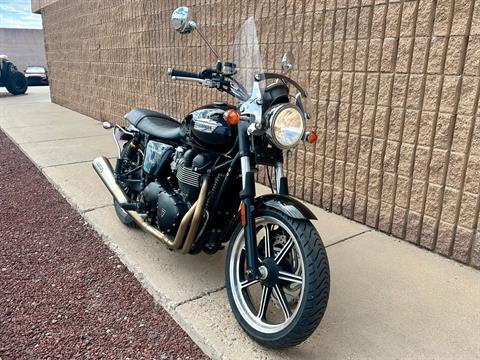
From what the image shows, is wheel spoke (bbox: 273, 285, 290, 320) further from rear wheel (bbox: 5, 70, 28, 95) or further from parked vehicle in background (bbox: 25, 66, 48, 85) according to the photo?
parked vehicle in background (bbox: 25, 66, 48, 85)

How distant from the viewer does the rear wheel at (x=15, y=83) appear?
51.5 feet

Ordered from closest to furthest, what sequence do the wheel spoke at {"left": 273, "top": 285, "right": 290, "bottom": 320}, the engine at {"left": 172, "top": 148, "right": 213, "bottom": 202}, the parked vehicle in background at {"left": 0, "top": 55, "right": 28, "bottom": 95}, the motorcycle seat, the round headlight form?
the round headlight → the wheel spoke at {"left": 273, "top": 285, "right": 290, "bottom": 320} → the engine at {"left": 172, "top": 148, "right": 213, "bottom": 202} → the motorcycle seat → the parked vehicle in background at {"left": 0, "top": 55, "right": 28, "bottom": 95}

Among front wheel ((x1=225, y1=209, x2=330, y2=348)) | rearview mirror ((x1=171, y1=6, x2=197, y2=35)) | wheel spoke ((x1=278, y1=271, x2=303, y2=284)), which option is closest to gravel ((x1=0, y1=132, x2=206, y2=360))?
front wheel ((x1=225, y1=209, x2=330, y2=348))

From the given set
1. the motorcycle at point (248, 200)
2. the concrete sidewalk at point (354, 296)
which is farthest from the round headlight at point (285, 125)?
the concrete sidewalk at point (354, 296)

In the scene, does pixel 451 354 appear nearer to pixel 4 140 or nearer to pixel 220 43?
pixel 220 43

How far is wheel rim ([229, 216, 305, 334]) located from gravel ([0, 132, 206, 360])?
373 millimetres

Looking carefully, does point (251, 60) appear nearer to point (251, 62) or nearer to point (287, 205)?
point (251, 62)

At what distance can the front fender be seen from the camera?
2.21 meters

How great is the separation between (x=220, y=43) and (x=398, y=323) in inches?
149

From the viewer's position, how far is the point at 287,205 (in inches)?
89.8

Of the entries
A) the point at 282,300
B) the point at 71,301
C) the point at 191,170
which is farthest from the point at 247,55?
the point at 71,301

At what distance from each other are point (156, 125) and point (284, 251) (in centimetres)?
165

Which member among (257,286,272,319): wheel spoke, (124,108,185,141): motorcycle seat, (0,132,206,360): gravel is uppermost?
(124,108,185,141): motorcycle seat

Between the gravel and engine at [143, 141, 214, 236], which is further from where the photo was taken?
engine at [143, 141, 214, 236]
